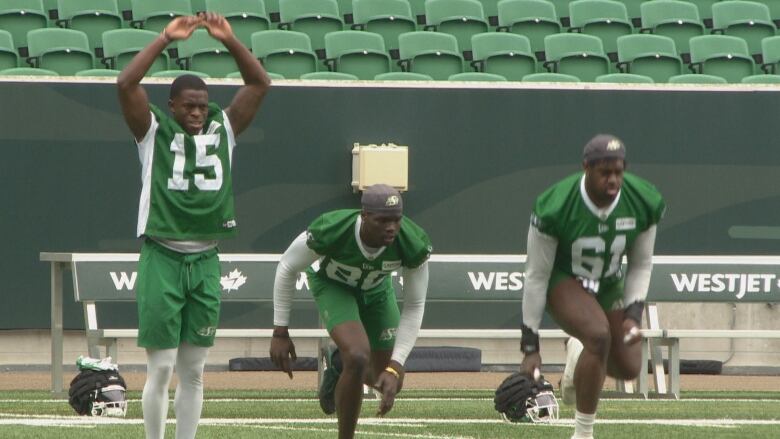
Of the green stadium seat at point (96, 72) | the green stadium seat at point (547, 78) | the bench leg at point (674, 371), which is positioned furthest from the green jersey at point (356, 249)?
the green stadium seat at point (547, 78)

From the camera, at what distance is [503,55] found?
16.4m

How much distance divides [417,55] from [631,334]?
892cm

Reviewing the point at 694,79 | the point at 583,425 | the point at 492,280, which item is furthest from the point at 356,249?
the point at 694,79

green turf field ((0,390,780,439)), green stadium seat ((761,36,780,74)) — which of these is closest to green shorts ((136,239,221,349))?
green turf field ((0,390,780,439))

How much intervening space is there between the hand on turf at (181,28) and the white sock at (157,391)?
147cm

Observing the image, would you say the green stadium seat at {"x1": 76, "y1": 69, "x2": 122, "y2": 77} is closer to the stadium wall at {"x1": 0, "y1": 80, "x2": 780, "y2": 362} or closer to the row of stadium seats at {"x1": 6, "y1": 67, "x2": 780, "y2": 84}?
the row of stadium seats at {"x1": 6, "y1": 67, "x2": 780, "y2": 84}

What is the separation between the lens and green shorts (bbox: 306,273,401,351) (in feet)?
26.2

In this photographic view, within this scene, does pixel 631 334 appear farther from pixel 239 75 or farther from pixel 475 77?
pixel 475 77

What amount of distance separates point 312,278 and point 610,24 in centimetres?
1015

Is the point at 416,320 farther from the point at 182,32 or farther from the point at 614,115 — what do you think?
the point at 614,115

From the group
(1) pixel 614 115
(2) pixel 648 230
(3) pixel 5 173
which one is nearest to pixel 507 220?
(1) pixel 614 115

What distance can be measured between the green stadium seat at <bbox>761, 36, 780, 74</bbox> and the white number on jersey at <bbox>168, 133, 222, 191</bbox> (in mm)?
10848

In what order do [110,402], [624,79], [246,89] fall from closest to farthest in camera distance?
[246,89]
[110,402]
[624,79]

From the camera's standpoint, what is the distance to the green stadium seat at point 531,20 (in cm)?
1733
